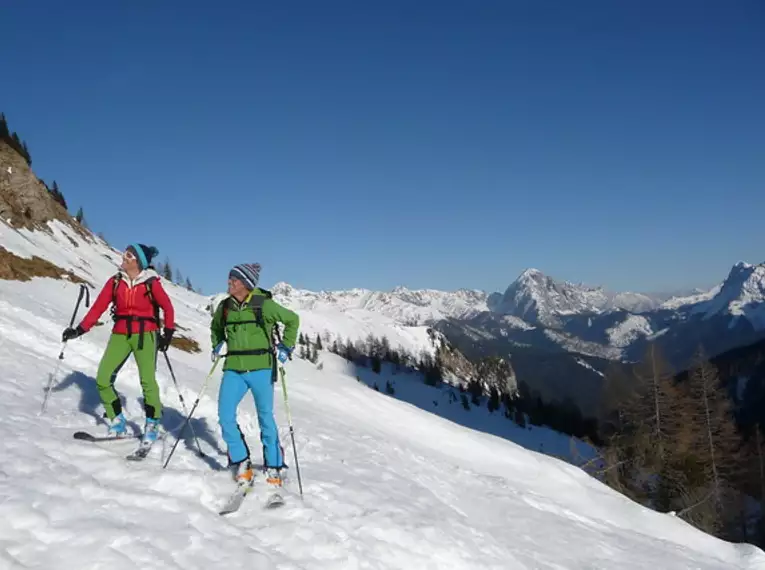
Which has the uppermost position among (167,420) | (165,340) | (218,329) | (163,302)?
(163,302)

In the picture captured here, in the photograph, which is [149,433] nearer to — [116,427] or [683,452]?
[116,427]

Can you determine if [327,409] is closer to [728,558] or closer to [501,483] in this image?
[501,483]

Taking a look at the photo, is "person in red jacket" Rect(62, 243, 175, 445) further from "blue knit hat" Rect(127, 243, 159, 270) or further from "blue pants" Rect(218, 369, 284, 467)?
"blue pants" Rect(218, 369, 284, 467)

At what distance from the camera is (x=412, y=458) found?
51.0 ft

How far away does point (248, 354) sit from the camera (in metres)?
8.19

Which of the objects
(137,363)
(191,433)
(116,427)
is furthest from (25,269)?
(137,363)

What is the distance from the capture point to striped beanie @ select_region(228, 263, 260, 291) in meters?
8.29

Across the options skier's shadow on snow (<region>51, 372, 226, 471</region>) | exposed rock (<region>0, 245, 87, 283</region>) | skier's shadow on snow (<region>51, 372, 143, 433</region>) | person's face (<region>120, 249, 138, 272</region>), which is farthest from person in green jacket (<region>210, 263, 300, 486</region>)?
exposed rock (<region>0, 245, 87, 283</region>)

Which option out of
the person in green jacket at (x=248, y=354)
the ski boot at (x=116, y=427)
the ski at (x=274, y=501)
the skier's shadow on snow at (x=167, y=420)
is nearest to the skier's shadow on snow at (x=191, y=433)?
the skier's shadow on snow at (x=167, y=420)

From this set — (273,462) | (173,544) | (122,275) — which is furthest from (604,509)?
(122,275)

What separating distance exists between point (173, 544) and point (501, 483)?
11.4m

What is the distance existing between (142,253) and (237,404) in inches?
123

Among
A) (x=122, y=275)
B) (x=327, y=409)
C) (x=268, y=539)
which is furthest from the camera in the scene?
(x=327, y=409)

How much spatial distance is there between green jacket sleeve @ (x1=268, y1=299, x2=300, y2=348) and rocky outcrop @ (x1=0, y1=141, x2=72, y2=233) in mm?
49216
